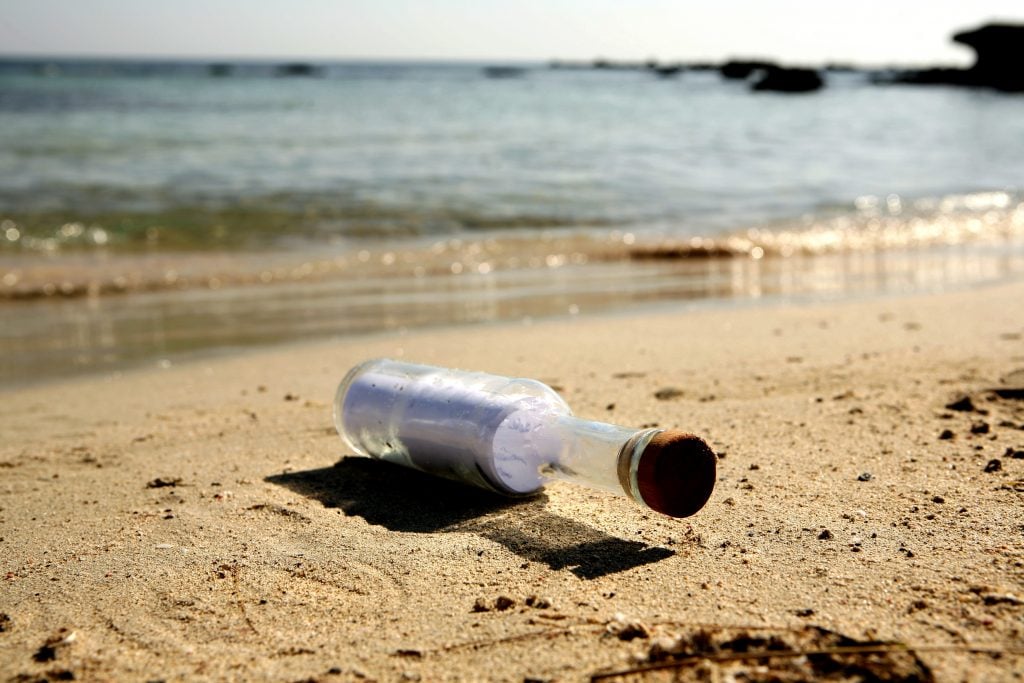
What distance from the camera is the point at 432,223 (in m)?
9.37

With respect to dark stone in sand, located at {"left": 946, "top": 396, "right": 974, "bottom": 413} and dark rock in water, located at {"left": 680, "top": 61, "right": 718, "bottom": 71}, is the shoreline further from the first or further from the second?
dark rock in water, located at {"left": 680, "top": 61, "right": 718, "bottom": 71}

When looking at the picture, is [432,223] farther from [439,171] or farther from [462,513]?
[462,513]

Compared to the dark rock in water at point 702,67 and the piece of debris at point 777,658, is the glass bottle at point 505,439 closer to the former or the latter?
the piece of debris at point 777,658

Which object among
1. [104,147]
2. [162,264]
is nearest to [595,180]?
[162,264]

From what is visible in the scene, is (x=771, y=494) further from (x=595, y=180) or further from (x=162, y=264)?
(x=595, y=180)

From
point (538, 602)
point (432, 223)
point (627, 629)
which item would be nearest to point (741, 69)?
point (432, 223)

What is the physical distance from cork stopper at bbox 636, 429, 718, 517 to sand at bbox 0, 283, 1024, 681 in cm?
12

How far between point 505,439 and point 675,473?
17.9 inches

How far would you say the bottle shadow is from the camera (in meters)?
2.04

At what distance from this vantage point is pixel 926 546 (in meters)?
2.01

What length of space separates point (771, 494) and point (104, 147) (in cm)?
1481

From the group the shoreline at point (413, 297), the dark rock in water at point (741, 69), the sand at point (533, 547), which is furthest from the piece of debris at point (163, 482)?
the dark rock in water at point (741, 69)

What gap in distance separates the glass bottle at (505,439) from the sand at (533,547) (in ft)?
0.31

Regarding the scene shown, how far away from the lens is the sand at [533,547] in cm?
165
